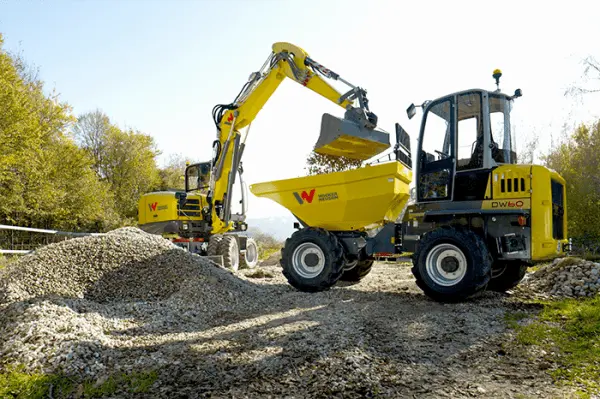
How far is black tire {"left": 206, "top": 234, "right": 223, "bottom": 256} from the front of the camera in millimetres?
10992

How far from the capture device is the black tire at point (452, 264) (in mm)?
5902

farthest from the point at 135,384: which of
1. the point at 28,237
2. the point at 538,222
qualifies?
the point at 28,237

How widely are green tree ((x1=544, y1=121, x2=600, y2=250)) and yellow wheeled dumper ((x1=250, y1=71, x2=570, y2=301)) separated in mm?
10582

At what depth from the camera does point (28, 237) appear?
17141mm

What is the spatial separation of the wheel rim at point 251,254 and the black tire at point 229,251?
1188 mm

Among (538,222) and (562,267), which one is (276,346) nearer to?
(538,222)

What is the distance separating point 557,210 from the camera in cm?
653

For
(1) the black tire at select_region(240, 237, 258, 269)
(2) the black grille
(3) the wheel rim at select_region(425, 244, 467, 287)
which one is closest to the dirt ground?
(3) the wheel rim at select_region(425, 244, 467, 287)

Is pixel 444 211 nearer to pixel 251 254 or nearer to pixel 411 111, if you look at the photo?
pixel 411 111

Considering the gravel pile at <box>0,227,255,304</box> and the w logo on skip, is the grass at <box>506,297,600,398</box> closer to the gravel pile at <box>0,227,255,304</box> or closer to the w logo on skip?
the w logo on skip

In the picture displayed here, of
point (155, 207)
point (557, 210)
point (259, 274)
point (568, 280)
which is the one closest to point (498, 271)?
point (568, 280)

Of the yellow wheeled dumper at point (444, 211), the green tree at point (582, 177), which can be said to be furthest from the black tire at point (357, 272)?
the green tree at point (582, 177)

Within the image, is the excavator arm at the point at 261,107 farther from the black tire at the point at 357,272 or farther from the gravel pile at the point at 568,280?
the gravel pile at the point at 568,280

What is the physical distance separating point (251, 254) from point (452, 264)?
25.1 ft
